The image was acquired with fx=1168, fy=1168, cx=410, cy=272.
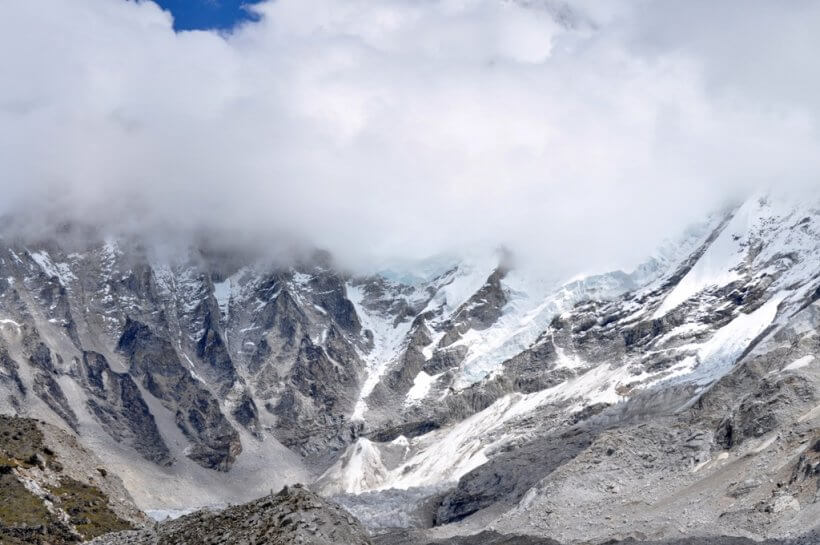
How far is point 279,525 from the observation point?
7100 cm

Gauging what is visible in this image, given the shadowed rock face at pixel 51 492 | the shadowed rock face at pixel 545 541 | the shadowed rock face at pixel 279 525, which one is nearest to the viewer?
the shadowed rock face at pixel 279 525

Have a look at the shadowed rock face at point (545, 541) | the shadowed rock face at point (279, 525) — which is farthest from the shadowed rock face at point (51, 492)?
the shadowed rock face at point (545, 541)

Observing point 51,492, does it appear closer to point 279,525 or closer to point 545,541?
point 279,525

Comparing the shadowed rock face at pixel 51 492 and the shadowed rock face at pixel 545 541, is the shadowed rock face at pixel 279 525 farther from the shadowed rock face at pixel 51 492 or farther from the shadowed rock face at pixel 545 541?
the shadowed rock face at pixel 545 541

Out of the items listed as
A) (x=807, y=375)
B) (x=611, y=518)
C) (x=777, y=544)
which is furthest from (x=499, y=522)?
(x=777, y=544)

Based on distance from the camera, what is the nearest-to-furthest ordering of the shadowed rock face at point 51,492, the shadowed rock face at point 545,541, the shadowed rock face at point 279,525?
the shadowed rock face at point 279,525
the shadowed rock face at point 51,492
the shadowed rock face at point 545,541

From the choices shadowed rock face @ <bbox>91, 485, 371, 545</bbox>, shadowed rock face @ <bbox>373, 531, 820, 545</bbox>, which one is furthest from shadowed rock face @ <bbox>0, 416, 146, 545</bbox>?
shadowed rock face @ <bbox>373, 531, 820, 545</bbox>

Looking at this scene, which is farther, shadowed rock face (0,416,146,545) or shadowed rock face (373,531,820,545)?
shadowed rock face (373,531,820,545)

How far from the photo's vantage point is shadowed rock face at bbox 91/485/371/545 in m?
70.4

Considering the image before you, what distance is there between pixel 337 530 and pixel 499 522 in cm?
12276

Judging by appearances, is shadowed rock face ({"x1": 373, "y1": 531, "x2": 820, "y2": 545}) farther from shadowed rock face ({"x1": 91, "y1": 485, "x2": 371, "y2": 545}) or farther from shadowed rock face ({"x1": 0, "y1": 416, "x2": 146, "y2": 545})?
shadowed rock face ({"x1": 91, "y1": 485, "x2": 371, "y2": 545})

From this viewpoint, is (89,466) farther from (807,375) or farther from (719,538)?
(807,375)

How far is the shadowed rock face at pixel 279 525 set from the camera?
231 ft

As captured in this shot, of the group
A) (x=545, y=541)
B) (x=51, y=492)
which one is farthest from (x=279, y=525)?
(x=545, y=541)
